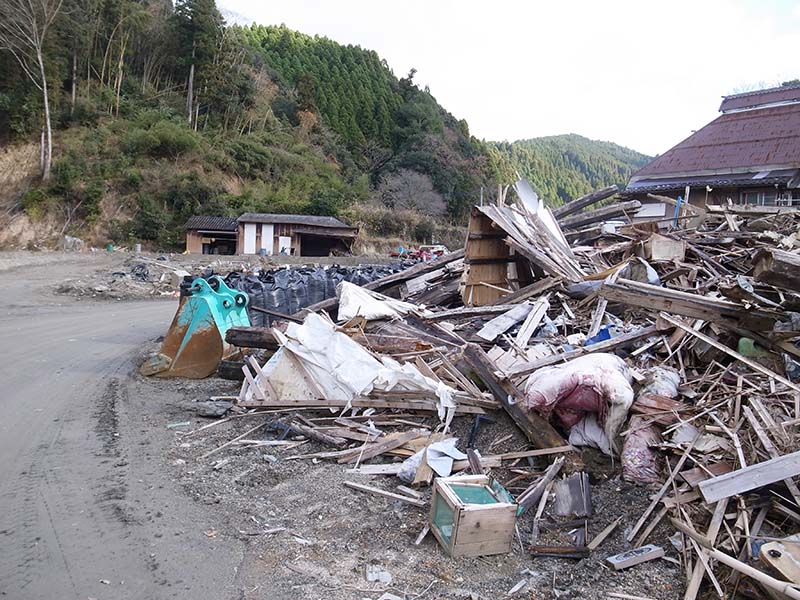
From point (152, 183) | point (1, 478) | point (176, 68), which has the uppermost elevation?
point (176, 68)

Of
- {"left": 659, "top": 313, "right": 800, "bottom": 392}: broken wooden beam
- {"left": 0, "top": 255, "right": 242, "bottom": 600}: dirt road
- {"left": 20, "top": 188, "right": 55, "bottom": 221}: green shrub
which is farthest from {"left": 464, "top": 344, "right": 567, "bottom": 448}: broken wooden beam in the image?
{"left": 20, "top": 188, "right": 55, "bottom": 221}: green shrub

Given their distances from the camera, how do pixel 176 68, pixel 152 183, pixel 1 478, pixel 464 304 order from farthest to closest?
pixel 176 68, pixel 152 183, pixel 464 304, pixel 1 478

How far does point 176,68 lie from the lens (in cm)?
5375

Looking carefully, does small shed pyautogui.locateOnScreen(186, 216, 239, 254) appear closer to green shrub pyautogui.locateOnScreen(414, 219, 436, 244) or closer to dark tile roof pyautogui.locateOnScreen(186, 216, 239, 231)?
dark tile roof pyautogui.locateOnScreen(186, 216, 239, 231)

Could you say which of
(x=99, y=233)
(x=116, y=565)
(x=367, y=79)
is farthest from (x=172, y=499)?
(x=367, y=79)

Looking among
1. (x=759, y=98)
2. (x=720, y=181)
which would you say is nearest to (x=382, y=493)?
(x=720, y=181)

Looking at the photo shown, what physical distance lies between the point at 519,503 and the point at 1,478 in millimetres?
4332

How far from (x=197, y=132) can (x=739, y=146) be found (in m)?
42.2

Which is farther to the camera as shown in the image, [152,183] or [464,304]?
[152,183]

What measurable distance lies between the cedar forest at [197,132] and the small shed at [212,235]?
178 cm

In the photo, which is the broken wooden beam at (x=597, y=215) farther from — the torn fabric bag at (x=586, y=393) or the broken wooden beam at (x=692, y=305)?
the torn fabric bag at (x=586, y=393)

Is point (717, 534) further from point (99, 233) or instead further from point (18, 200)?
point (18, 200)

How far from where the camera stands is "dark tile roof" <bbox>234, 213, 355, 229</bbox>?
121 feet

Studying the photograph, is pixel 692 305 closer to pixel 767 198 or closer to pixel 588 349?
pixel 588 349
